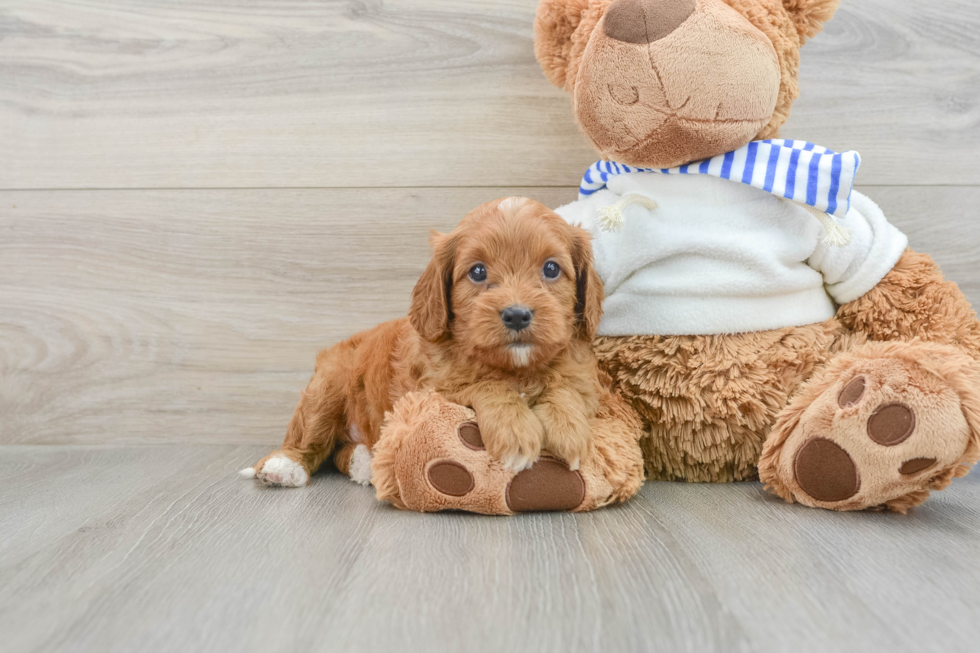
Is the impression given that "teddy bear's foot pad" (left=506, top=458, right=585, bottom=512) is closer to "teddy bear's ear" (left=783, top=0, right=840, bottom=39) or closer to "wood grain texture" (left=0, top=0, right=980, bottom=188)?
"wood grain texture" (left=0, top=0, right=980, bottom=188)

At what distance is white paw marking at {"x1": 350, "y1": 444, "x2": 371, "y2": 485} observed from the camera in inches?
64.2

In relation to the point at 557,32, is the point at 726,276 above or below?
below

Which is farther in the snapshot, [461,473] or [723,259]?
[723,259]

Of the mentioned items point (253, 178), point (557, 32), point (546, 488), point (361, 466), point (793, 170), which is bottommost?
point (361, 466)

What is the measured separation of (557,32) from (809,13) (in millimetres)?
520

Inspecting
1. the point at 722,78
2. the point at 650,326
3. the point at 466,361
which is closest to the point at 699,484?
the point at 650,326


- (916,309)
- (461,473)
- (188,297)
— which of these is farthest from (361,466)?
(916,309)

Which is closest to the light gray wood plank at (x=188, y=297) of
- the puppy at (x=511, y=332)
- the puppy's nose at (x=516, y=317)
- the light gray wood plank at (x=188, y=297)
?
the light gray wood plank at (x=188, y=297)

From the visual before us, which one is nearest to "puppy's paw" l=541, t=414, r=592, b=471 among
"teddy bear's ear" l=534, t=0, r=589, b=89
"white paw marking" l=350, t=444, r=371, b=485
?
"white paw marking" l=350, t=444, r=371, b=485

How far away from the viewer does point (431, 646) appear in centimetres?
82

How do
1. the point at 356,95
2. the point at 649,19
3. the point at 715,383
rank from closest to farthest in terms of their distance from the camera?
the point at 649,19 < the point at 715,383 < the point at 356,95

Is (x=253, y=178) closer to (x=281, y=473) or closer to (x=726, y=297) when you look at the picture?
(x=281, y=473)

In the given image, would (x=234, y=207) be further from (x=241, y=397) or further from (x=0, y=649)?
(x=0, y=649)

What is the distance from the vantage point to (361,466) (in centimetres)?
164
